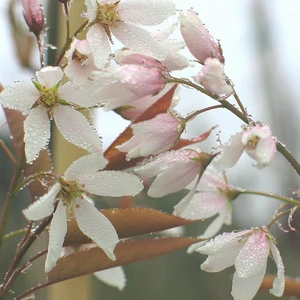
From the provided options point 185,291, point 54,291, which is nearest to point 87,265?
point 54,291

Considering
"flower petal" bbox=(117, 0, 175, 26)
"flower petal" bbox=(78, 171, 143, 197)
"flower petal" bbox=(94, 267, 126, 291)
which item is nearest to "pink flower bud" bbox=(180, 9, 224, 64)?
"flower petal" bbox=(117, 0, 175, 26)

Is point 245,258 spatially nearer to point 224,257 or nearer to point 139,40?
point 224,257

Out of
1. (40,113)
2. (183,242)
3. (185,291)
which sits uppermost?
(40,113)

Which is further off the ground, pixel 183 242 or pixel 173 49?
pixel 173 49

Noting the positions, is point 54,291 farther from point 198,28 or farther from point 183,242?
point 198,28

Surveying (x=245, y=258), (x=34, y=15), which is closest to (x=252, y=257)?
(x=245, y=258)

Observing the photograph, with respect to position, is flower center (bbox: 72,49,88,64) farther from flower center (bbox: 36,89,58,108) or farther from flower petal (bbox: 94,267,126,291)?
flower petal (bbox: 94,267,126,291)
